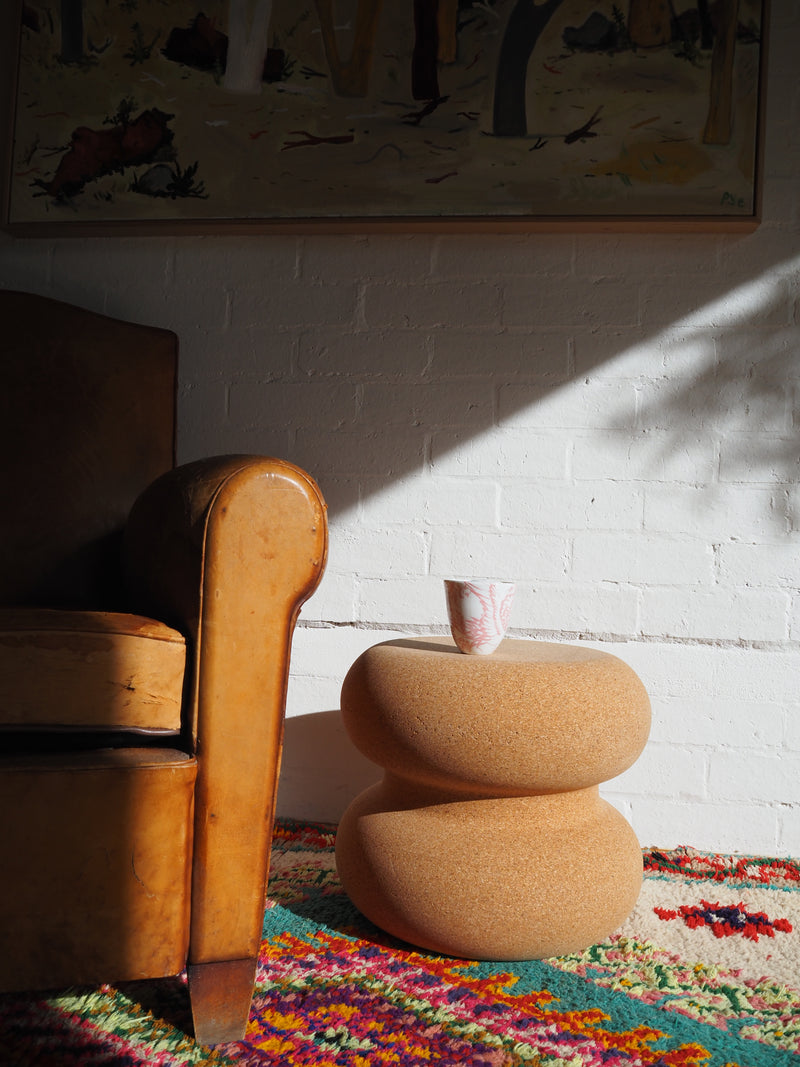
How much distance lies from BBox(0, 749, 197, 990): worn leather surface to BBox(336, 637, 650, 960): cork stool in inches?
14.6

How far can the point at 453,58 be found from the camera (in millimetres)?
1894

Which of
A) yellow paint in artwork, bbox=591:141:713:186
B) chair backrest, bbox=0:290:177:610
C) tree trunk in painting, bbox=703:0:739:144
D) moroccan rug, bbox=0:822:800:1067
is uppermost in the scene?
tree trunk in painting, bbox=703:0:739:144

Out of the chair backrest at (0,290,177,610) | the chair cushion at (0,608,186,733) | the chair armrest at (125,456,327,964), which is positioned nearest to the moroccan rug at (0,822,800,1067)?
the chair armrest at (125,456,327,964)

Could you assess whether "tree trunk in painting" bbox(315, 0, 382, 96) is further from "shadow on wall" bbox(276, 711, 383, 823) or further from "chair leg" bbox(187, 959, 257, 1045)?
"chair leg" bbox(187, 959, 257, 1045)

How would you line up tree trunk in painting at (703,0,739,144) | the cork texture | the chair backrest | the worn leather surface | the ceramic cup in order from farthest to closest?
tree trunk in painting at (703,0,739,144) < the chair backrest < the ceramic cup < the cork texture < the worn leather surface

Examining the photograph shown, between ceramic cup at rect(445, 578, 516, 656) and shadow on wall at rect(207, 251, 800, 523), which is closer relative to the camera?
ceramic cup at rect(445, 578, 516, 656)

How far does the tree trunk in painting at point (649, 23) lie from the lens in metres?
1.84

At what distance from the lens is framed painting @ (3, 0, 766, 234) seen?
1.84 meters

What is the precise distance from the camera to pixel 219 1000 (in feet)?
3.59

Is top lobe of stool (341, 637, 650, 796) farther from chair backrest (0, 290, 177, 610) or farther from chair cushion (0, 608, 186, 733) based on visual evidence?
chair backrest (0, 290, 177, 610)

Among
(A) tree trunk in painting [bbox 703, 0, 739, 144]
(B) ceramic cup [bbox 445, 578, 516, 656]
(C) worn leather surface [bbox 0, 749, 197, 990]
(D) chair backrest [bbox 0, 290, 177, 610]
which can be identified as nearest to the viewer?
(C) worn leather surface [bbox 0, 749, 197, 990]

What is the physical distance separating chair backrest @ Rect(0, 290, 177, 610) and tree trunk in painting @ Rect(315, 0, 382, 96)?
717 millimetres

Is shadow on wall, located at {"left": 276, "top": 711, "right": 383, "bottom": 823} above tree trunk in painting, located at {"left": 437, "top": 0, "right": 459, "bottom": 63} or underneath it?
underneath

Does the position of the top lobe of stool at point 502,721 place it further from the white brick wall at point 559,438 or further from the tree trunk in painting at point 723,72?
the tree trunk in painting at point 723,72
